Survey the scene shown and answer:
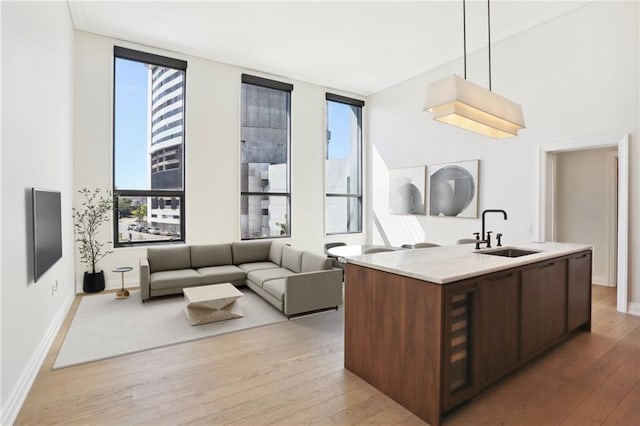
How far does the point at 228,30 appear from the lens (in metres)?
4.94

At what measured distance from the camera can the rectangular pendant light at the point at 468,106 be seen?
254 cm

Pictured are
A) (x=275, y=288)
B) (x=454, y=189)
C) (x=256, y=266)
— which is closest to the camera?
(x=275, y=288)

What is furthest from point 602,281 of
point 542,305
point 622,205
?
point 542,305

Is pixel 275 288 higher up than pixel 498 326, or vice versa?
pixel 498 326

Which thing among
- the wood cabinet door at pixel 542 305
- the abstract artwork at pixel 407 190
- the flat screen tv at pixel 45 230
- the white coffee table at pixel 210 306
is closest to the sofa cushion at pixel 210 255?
the white coffee table at pixel 210 306

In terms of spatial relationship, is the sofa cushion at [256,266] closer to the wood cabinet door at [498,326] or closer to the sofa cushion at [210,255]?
the sofa cushion at [210,255]

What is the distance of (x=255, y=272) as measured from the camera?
482cm

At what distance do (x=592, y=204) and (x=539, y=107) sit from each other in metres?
2.10

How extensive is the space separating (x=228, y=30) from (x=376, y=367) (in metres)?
4.93

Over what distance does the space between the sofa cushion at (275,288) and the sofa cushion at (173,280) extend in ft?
3.51

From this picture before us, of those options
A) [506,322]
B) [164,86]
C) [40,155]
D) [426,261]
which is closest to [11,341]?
[40,155]

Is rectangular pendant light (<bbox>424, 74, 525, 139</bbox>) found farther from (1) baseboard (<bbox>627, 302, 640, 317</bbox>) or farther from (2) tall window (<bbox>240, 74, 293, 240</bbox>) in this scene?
(2) tall window (<bbox>240, 74, 293, 240</bbox>)

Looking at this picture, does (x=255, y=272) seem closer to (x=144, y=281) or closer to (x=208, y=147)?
(x=144, y=281)

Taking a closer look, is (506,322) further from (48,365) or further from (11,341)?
(48,365)
